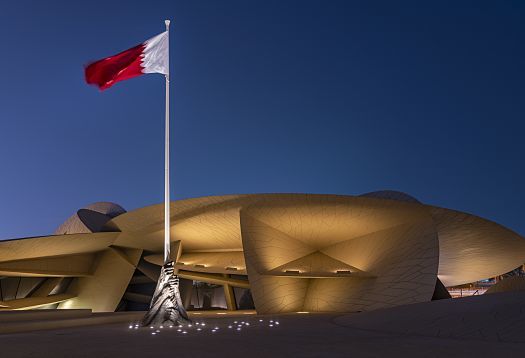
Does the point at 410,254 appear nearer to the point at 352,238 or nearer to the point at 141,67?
the point at 352,238

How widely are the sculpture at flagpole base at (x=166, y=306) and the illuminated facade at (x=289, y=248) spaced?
8.97m

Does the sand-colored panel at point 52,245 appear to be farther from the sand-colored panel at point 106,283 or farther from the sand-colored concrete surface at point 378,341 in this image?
the sand-colored concrete surface at point 378,341

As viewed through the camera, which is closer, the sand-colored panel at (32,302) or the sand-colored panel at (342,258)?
the sand-colored panel at (342,258)

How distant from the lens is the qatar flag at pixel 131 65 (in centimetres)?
1517

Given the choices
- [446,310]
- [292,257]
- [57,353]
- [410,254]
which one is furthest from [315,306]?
[57,353]

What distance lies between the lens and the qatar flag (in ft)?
49.8

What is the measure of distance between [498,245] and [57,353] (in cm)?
2918

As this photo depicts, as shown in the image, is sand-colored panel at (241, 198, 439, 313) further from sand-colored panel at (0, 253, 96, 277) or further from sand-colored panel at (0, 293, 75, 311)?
sand-colored panel at (0, 293, 75, 311)

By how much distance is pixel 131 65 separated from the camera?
49.9ft

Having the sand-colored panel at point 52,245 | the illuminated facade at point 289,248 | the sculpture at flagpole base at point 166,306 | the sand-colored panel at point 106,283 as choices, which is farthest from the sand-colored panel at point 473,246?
the sand-colored panel at point 106,283

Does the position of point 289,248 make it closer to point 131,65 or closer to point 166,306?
point 166,306

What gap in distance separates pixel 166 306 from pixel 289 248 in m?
13.0

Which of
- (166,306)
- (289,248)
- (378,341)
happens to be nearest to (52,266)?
(289,248)

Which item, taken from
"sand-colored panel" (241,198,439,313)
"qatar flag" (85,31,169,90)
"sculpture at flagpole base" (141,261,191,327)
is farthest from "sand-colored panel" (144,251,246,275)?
"qatar flag" (85,31,169,90)
